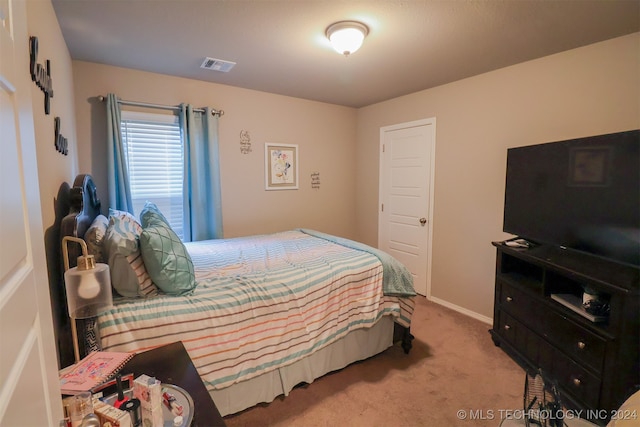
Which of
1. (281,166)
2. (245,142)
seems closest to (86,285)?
(245,142)

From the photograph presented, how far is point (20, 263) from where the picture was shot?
578mm

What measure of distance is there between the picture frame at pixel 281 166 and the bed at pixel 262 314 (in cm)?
131

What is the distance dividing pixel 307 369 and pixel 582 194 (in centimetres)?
Answer: 209

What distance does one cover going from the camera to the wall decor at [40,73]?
131 cm

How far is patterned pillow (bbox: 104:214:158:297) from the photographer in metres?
1.57

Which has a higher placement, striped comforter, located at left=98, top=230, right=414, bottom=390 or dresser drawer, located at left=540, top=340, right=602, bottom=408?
striped comforter, located at left=98, top=230, right=414, bottom=390

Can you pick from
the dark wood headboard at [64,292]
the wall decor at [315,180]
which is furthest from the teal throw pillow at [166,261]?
the wall decor at [315,180]

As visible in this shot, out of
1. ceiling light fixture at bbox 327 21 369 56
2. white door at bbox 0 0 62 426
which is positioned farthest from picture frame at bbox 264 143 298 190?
white door at bbox 0 0 62 426

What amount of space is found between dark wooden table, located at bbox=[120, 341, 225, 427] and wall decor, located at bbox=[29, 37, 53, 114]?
4.15 feet

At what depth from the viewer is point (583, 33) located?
2133mm

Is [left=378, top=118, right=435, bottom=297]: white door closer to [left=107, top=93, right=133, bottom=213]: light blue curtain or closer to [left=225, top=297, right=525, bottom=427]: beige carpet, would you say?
[left=225, top=297, right=525, bottom=427]: beige carpet

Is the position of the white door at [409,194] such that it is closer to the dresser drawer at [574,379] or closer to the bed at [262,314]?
the bed at [262,314]

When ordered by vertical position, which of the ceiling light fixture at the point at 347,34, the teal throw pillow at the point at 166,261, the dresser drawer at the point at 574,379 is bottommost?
the dresser drawer at the point at 574,379

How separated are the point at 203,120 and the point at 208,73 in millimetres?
473
